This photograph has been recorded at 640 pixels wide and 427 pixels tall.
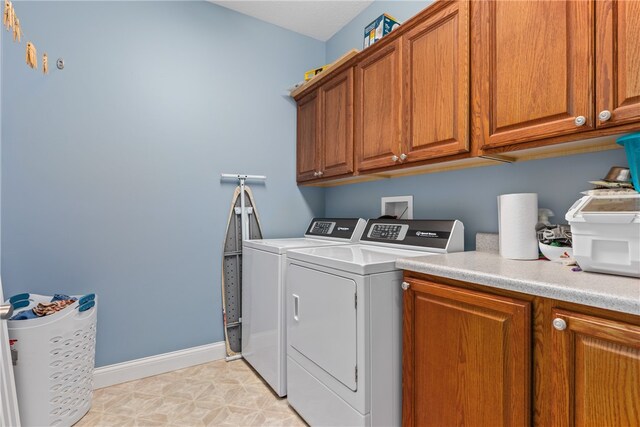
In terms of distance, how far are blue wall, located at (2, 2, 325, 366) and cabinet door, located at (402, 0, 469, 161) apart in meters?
1.36

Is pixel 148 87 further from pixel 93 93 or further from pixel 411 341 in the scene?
pixel 411 341

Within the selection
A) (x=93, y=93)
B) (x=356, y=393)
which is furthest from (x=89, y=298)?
(x=356, y=393)

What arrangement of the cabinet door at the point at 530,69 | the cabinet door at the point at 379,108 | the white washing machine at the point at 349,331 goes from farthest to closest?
the cabinet door at the point at 379,108 → the white washing machine at the point at 349,331 → the cabinet door at the point at 530,69

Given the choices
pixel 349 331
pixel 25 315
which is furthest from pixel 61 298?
pixel 349 331

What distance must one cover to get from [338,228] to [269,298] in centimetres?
78

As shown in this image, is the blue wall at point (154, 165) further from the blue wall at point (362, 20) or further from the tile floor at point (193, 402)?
the tile floor at point (193, 402)

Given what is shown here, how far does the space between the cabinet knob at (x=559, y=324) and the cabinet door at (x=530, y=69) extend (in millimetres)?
692

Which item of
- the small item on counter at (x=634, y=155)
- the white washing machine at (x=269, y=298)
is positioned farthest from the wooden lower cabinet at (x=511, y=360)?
the white washing machine at (x=269, y=298)

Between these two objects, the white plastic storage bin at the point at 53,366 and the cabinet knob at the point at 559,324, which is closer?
the cabinet knob at the point at 559,324

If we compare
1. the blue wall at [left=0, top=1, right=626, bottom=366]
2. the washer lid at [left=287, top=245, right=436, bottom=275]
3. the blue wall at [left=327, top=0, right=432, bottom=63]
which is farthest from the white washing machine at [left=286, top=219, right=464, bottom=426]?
the blue wall at [left=327, top=0, right=432, bottom=63]

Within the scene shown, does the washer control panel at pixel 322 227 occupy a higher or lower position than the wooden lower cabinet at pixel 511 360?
higher

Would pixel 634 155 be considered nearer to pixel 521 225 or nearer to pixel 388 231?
pixel 521 225

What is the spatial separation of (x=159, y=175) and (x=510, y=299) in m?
2.27

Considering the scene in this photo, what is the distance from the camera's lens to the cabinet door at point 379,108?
181cm
